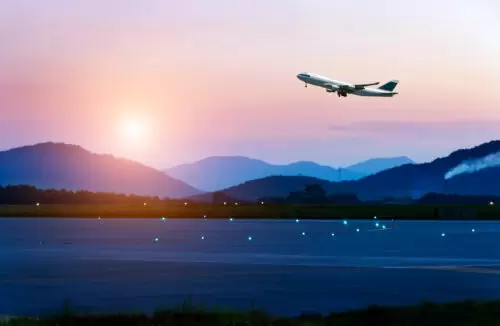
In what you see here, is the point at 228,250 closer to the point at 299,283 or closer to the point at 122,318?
the point at 299,283

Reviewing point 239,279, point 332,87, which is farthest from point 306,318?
point 332,87

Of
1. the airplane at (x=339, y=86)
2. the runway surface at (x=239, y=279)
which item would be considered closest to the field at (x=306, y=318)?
the runway surface at (x=239, y=279)

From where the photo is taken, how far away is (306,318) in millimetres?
35500

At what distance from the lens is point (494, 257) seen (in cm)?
8294

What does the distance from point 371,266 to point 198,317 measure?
36410mm

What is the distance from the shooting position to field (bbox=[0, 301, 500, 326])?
3328 centimetres

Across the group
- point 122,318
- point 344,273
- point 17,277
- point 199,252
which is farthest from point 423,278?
point 199,252

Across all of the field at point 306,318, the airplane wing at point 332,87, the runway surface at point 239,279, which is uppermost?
the airplane wing at point 332,87

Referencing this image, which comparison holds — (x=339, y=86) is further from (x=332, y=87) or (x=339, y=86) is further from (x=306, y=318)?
(x=306, y=318)

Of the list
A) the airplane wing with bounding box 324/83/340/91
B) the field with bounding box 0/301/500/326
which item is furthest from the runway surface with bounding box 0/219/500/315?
the airplane wing with bounding box 324/83/340/91

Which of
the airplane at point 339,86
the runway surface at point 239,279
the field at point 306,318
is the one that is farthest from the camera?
the airplane at point 339,86

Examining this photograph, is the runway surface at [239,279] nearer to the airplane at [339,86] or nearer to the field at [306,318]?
the field at [306,318]

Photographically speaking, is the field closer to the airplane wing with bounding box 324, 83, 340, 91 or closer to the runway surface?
the runway surface

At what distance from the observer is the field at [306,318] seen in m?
33.3
